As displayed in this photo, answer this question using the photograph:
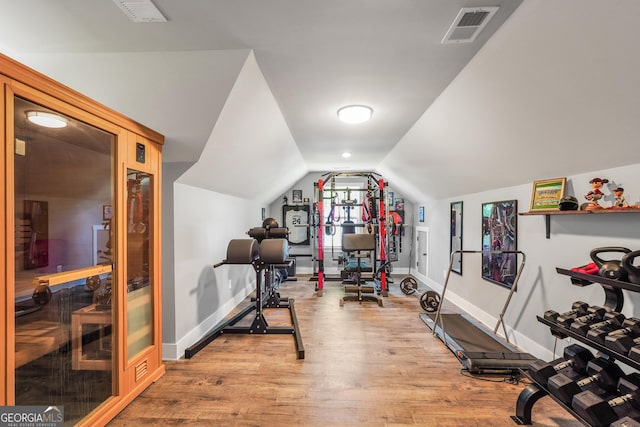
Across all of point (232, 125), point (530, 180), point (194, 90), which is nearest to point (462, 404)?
point (530, 180)

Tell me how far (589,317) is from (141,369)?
3.21 meters

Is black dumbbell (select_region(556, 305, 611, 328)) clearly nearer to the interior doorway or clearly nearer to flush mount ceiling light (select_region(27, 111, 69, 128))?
flush mount ceiling light (select_region(27, 111, 69, 128))

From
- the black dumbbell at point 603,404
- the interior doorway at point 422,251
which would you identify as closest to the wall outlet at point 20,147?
the black dumbbell at point 603,404

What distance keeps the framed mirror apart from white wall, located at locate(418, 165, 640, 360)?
0.15 m

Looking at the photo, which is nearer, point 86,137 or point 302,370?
point 86,137

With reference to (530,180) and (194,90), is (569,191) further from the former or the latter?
(194,90)

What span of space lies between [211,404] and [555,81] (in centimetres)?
323

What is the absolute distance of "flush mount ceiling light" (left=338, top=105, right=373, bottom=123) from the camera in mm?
3086

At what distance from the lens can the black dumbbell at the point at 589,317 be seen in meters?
1.82

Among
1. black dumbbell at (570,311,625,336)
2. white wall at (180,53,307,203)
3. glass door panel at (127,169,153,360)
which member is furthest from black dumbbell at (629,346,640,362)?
glass door panel at (127,169,153,360)

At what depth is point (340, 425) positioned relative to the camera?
1939mm

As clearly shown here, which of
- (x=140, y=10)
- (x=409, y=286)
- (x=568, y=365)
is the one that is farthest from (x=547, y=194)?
(x=140, y=10)

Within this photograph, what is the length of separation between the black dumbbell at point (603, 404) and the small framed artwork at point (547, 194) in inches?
55.8

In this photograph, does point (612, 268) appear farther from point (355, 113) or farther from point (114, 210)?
point (114, 210)
